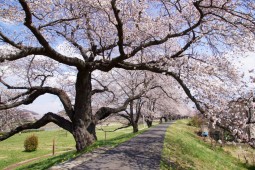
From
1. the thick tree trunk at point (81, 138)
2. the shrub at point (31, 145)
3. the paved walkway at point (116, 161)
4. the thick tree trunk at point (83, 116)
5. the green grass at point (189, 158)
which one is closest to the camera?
the paved walkway at point (116, 161)

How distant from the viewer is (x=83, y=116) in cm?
1442

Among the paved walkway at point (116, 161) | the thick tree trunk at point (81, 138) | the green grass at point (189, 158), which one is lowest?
the green grass at point (189, 158)

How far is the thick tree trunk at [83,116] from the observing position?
1408cm

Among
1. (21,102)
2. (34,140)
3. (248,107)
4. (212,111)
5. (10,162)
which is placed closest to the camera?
(248,107)

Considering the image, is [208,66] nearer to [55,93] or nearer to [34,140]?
[55,93]

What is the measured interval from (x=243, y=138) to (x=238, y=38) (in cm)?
497

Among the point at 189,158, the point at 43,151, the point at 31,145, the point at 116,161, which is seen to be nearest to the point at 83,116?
the point at 116,161

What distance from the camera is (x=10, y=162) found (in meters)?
25.0

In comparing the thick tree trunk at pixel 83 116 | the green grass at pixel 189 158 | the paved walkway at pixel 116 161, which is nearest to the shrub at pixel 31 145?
the green grass at pixel 189 158

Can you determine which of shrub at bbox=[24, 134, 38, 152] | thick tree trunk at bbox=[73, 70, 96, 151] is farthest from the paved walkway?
shrub at bbox=[24, 134, 38, 152]

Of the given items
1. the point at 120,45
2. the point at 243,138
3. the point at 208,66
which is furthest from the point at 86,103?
the point at 243,138

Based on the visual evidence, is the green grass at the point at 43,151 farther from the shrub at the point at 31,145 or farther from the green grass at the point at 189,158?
the green grass at the point at 189,158

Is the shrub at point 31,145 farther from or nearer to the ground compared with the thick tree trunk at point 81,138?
nearer to the ground

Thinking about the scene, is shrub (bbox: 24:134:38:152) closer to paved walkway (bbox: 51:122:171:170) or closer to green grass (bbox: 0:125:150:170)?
green grass (bbox: 0:125:150:170)
